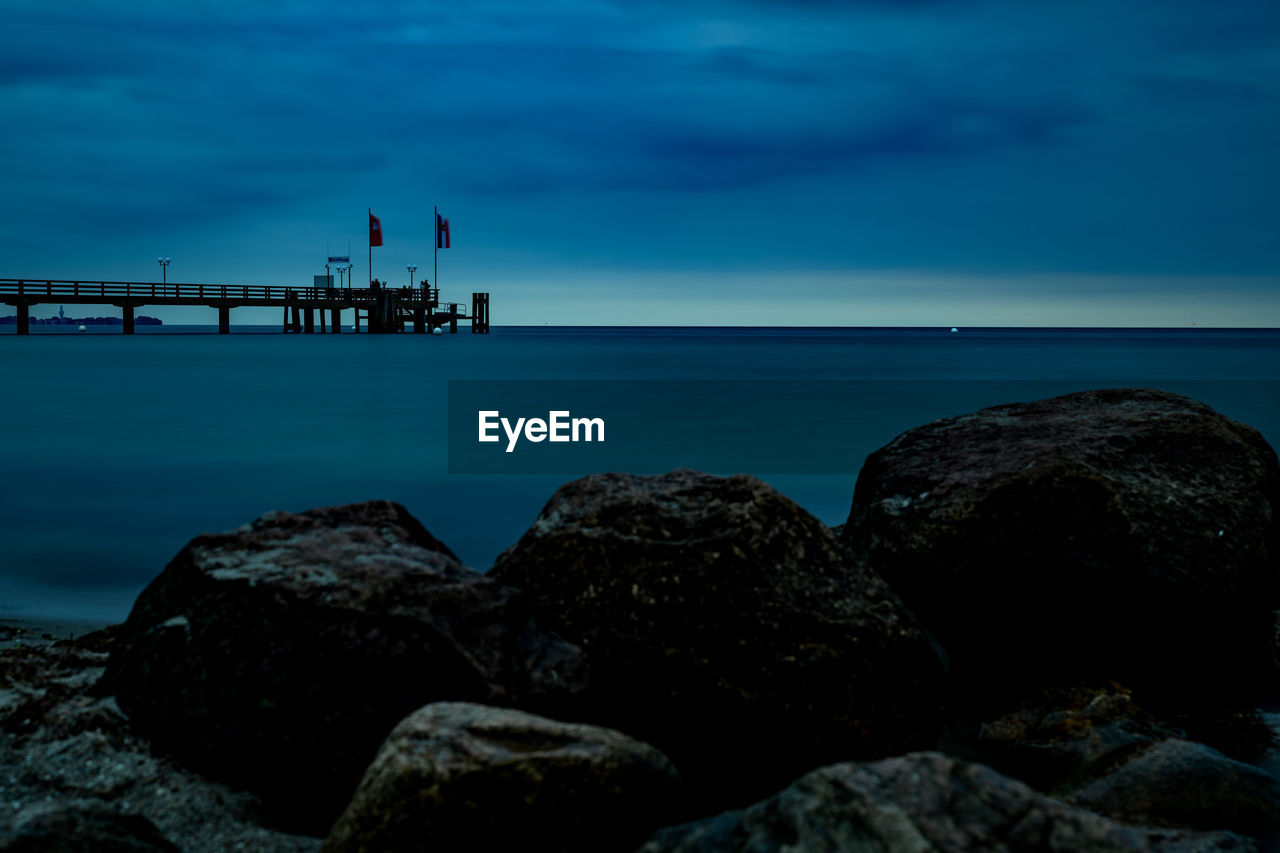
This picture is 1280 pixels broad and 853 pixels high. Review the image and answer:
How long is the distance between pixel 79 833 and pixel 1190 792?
3.94m

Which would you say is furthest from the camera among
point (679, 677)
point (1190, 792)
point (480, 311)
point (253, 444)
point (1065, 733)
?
point (480, 311)

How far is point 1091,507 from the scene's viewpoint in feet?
16.3

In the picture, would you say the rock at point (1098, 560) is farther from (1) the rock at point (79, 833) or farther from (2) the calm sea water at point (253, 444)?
(2) the calm sea water at point (253, 444)

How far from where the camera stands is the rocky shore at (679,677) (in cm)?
298

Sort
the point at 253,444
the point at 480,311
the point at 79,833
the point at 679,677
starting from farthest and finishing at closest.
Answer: the point at 480,311, the point at 253,444, the point at 679,677, the point at 79,833

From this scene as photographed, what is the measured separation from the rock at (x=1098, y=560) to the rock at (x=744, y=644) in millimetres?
1036

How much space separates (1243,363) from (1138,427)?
59.1 meters

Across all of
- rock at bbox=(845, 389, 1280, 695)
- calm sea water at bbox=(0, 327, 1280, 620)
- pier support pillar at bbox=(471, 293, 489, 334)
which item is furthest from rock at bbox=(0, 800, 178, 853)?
pier support pillar at bbox=(471, 293, 489, 334)

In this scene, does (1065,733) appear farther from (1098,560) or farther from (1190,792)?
(1098,560)

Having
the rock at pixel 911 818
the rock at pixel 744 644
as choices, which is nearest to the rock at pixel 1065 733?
the rock at pixel 744 644

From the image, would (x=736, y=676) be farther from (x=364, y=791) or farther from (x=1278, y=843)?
(x=1278, y=843)

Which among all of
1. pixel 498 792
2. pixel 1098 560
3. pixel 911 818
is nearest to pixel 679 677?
pixel 498 792

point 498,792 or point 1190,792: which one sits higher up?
point 498,792

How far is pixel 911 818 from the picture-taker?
232 cm
